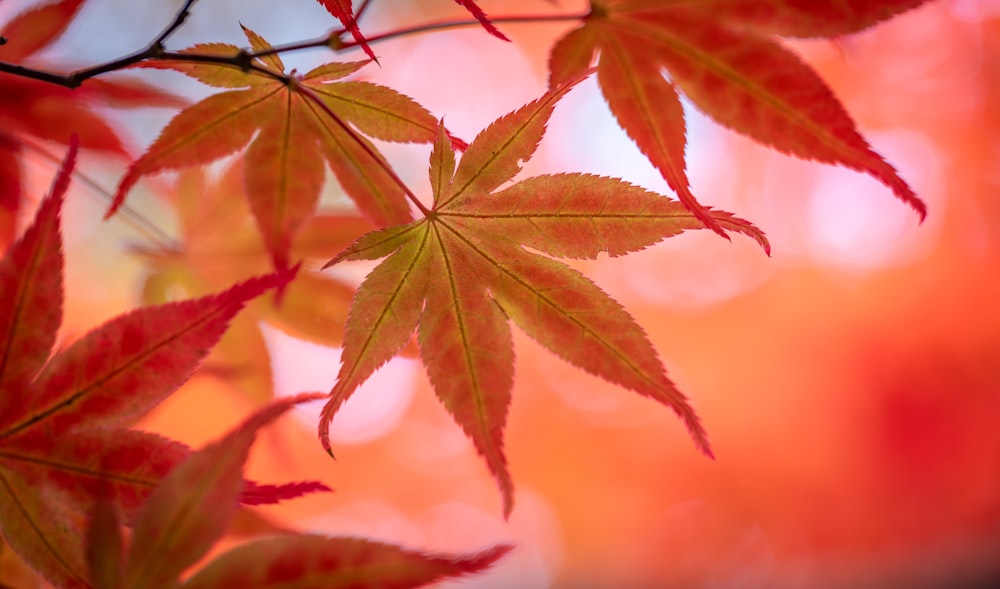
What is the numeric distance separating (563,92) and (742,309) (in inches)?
107

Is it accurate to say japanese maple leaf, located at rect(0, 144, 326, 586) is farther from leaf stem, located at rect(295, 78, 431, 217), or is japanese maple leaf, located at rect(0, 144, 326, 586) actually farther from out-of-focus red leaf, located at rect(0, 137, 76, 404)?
leaf stem, located at rect(295, 78, 431, 217)

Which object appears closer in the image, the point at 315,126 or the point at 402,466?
the point at 315,126

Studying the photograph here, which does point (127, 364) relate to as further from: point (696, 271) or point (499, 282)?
point (696, 271)

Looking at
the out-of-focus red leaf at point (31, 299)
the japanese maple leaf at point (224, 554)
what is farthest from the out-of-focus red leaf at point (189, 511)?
the out-of-focus red leaf at point (31, 299)

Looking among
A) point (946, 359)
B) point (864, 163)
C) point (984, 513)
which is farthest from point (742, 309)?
point (864, 163)

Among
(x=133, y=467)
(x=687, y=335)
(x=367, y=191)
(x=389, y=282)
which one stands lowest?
(x=133, y=467)

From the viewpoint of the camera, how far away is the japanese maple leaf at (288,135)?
466mm

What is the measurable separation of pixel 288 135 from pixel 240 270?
368 mm

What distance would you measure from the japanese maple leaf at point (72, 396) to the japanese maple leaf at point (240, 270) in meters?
0.23

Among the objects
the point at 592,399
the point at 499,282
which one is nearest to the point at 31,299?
the point at 499,282

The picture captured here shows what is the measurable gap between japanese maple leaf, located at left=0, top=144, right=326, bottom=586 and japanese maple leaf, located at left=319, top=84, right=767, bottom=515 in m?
0.08

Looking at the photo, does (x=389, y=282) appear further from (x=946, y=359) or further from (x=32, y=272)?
(x=946, y=359)

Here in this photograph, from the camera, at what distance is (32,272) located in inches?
14.7

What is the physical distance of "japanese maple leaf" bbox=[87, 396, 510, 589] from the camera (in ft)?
1.01
